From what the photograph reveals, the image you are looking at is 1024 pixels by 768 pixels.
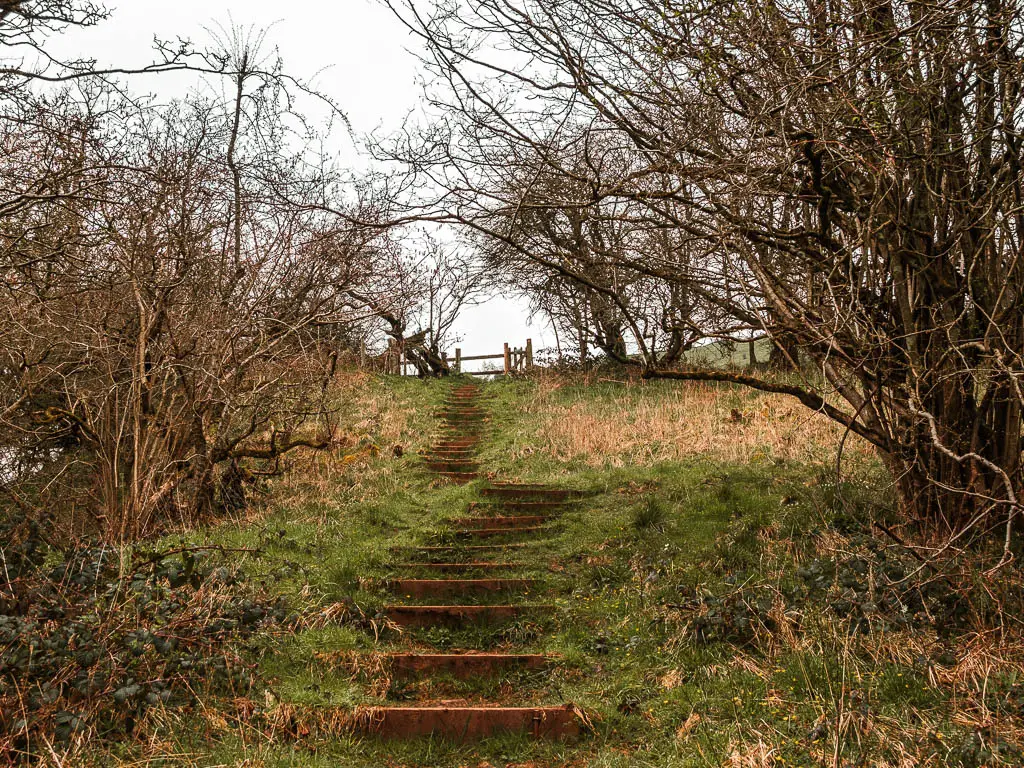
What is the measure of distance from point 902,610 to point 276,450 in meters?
7.11

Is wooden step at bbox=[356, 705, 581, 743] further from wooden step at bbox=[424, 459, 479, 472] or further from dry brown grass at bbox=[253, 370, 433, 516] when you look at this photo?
wooden step at bbox=[424, 459, 479, 472]

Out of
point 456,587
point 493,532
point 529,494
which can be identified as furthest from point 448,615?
point 529,494

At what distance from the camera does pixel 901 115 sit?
4.96 m

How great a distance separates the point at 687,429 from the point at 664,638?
7.08m

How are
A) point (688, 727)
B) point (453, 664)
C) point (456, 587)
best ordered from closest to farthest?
point (688, 727) → point (453, 664) → point (456, 587)

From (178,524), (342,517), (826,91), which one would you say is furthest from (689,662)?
(178,524)

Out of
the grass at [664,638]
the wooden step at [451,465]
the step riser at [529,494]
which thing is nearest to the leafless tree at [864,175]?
the grass at [664,638]

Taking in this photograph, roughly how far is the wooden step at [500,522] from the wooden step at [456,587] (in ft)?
5.66

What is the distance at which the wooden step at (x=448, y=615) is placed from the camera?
5.91 metres

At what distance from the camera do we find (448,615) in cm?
595

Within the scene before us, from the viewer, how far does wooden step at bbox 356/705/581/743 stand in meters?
4.28

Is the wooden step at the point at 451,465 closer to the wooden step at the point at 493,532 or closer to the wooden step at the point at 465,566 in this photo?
the wooden step at the point at 493,532

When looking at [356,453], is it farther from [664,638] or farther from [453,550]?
[664,638]

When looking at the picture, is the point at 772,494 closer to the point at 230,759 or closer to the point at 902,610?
the point at 902,610
